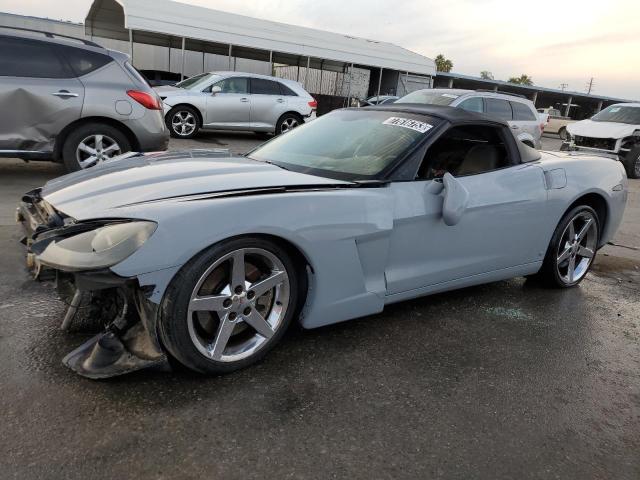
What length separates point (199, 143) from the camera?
448 inches

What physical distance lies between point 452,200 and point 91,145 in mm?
4761

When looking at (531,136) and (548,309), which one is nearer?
(548,309)

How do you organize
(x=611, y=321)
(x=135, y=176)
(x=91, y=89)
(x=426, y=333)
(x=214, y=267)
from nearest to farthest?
(x=214, y=267), (x=135, y=176), (x=426, y=333), (x=611, y=321), (x=91, y=89)

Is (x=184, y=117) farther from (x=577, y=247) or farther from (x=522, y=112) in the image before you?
(x=577, y=247)

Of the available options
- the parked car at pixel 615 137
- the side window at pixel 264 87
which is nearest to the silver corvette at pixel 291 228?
the side window at pixel 264 87

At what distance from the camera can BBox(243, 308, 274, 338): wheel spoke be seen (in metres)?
2.55

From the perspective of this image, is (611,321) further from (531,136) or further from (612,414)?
(531,136)

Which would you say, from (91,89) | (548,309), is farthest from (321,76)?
(548,309)

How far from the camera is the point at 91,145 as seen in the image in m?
6.23

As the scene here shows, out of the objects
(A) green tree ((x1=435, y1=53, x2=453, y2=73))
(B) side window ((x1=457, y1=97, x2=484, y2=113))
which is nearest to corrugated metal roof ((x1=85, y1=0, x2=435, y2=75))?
(B) side window ((x1=457, y1=97, x2=484, y2=113))

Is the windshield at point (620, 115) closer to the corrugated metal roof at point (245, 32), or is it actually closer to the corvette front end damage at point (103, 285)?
the corrugated metal roof at point (245, 32)

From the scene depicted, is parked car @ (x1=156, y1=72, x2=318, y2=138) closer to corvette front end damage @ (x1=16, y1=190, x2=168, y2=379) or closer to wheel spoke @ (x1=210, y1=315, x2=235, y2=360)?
corvette front end damage @ (x1=16, y1=190, x2=168, y2=379)

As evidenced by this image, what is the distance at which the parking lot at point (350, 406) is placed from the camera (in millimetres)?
1985

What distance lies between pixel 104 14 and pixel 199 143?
61.0 feet
